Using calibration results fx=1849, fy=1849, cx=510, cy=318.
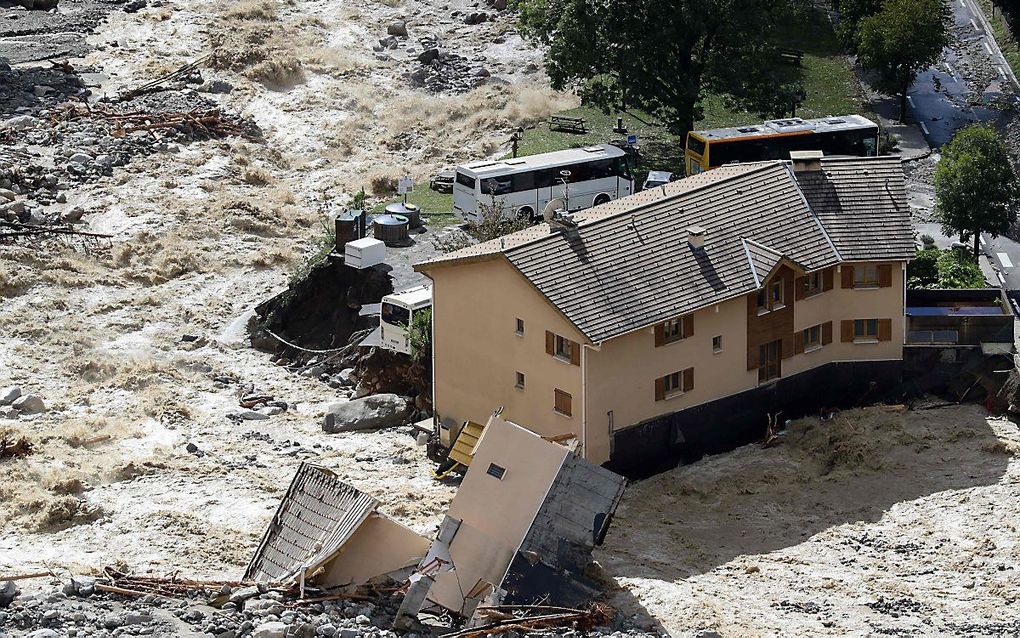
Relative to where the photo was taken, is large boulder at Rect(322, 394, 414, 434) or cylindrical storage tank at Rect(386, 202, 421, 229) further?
cylindrical storage tank at Rect(386, 202, 421, 229)

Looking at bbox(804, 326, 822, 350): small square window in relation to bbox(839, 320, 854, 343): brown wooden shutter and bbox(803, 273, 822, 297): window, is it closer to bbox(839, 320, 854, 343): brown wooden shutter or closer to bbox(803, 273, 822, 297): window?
bbox(839, 320, 854, 343): brown wooden shutter

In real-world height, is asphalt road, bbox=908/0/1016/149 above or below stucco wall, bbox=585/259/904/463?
below

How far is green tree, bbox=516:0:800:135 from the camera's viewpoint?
76.4 meters

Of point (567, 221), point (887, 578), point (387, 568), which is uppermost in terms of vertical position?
point (567, 221)

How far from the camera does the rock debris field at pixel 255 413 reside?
154 feet

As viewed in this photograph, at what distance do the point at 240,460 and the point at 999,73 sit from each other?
51.5 metres

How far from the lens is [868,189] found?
199ft

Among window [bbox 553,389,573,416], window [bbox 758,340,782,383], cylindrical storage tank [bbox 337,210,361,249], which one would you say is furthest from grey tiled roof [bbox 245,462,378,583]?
cylindrical storage tank [bbox 337,210,361,249]

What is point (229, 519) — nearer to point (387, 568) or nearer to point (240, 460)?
point (240, 460)

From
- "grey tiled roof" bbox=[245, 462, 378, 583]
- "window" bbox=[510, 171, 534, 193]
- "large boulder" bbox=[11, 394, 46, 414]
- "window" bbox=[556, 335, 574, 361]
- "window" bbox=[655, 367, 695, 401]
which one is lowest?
"large boulder" bbox=[11, 394, 46, 414]

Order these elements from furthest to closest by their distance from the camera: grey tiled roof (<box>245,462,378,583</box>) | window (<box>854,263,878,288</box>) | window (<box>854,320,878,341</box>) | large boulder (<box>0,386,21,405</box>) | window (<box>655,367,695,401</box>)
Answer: large boulder (<box>0,386,21,405</box>), window (<box>854,320,878,341</box>), window (<box>854,263,878,288</box>), window (<box>655,367,695,401</box>), grey tiled roof (<box>245,462,378,583</box>)

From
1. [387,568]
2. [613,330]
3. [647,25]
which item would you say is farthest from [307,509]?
[647,25]

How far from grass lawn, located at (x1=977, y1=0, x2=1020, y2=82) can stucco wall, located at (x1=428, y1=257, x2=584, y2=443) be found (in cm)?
4691

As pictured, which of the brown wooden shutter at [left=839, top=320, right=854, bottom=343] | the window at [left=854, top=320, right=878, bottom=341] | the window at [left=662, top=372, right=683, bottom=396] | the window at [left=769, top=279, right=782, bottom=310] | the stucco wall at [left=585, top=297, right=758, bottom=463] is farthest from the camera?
the window at [left=854, top=320, right=878, bottom=341]
